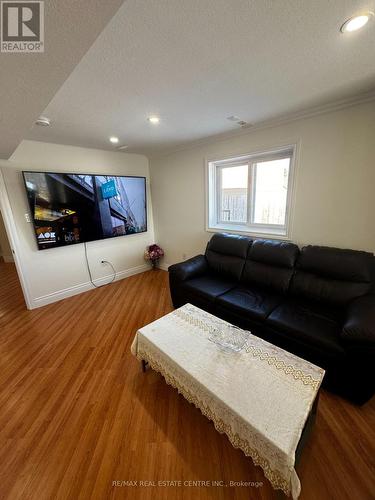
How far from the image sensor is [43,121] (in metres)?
1.99

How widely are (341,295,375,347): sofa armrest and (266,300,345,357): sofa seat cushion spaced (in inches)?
4.7

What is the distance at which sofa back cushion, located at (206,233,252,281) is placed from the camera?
258 cm

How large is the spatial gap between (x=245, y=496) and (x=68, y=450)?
107cm

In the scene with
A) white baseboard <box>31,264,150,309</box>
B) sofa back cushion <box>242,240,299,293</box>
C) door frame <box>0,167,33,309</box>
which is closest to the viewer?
sofa back cushion <box>242,240,299,293</box>

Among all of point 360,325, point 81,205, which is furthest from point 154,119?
point 360,325

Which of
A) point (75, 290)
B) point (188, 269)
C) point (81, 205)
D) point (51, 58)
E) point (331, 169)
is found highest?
point (51, 58)

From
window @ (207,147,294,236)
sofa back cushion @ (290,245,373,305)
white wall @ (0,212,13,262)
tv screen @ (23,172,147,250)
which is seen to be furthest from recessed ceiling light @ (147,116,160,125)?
white wall @ (0,212,13,262)

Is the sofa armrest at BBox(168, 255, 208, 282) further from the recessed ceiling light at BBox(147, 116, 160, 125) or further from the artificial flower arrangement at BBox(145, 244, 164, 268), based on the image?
the recessed ceiling light at BBox(147, 116, 160, 125)

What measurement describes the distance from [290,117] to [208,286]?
212 cm

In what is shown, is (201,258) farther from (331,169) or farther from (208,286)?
(331,169)

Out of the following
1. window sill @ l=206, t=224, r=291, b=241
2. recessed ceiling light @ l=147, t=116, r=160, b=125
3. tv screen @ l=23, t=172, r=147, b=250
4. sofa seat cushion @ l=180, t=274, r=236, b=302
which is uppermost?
recessed ceiling light @ l=147, t=116, r=160, b=125

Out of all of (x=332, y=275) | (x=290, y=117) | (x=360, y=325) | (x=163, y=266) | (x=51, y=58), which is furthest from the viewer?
(x=163, y=266)

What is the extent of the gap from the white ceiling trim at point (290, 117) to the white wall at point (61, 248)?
131 cm

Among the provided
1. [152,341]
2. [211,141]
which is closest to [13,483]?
[152,341]
